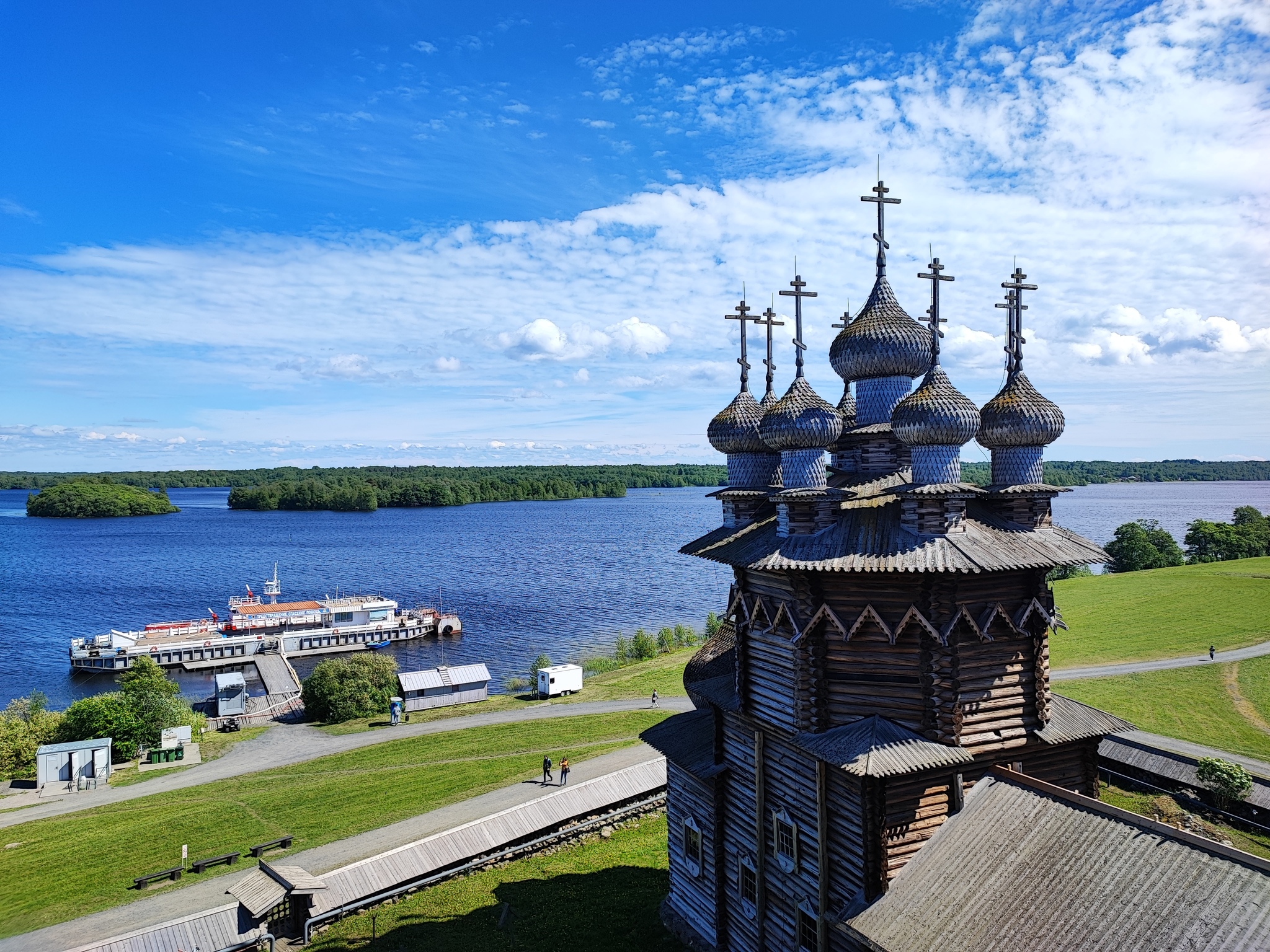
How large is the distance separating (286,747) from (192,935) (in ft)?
62.1

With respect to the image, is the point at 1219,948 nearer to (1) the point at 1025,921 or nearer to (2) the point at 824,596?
(1) the point at 1025,921

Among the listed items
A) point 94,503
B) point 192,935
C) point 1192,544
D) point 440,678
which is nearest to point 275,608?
point 440,678

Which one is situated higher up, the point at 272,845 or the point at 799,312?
the point at 799,312

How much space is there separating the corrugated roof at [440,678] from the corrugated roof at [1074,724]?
32848mm

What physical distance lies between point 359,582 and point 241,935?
7443 centimetres

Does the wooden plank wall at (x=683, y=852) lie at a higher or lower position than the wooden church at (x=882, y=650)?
lower

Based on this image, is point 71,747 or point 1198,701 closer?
point 71,747

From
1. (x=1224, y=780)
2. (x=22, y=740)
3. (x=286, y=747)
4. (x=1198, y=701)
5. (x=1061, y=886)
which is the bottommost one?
(x=286, y=747)

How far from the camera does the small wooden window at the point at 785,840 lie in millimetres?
13812

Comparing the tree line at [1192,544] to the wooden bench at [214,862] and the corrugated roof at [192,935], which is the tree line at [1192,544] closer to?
the wooden bench at [214,862]

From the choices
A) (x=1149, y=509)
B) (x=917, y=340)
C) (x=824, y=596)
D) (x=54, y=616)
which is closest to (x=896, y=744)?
(x=824, y=596)

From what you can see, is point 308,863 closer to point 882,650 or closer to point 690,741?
point 690,741

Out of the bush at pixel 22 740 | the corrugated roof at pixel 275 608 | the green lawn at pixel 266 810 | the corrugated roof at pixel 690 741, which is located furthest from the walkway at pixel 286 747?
the corrugated roof at pixel 275 608

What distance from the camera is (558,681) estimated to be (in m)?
41.2
